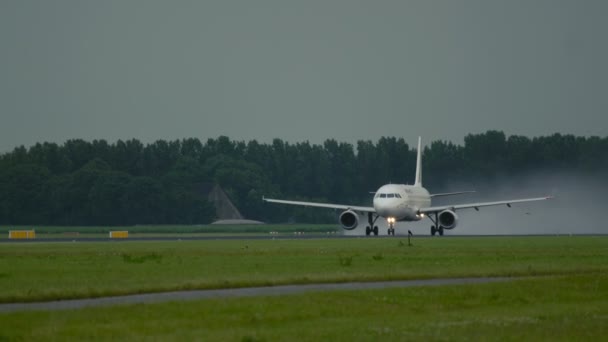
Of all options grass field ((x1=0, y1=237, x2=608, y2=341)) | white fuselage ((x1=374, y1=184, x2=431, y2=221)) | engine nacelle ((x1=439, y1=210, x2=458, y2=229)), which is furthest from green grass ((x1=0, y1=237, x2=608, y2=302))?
engine nacelle ((x1=439, y1=210, x2=458, y2=229))

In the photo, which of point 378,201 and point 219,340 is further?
point 378,201

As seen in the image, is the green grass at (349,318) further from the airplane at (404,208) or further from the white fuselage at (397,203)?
the airplane at (404,208)

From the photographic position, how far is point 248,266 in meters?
40.9

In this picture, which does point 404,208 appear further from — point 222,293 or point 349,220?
point 222,293

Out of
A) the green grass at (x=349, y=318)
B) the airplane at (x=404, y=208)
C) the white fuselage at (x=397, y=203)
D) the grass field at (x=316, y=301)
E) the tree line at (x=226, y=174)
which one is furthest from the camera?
the tree line at (x=226, y=174)

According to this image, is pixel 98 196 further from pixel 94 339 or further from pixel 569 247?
pixel 94 339

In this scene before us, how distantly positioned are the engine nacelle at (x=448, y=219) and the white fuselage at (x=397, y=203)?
6.53ft

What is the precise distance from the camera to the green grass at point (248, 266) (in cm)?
3219

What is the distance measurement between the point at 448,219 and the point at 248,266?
5213 centimetres

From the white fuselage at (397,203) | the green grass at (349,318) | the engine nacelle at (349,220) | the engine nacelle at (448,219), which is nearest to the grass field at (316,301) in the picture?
the green grass at (349,318)

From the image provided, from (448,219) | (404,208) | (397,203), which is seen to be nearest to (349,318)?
(397,203)

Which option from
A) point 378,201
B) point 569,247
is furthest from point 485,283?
point 378,201

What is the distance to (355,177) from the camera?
177500 millimetres

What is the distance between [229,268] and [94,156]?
452 feet
